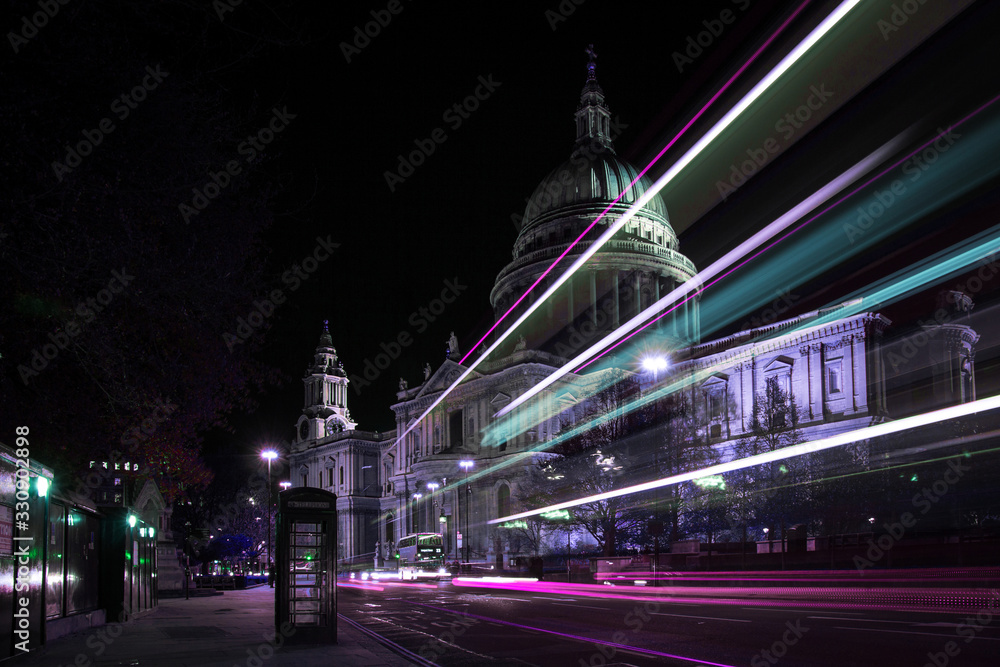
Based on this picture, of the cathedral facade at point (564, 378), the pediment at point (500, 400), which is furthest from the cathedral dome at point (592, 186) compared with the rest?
the pediment at point (500, 400)

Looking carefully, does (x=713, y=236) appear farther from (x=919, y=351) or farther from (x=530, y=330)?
(x=919, y=351)

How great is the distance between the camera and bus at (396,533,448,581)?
176 ft

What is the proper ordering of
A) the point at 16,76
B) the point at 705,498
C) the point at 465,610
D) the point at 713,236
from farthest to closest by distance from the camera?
the point at 713,236 → the point at 705,498 → the point at 465,610 → the point at 16,76

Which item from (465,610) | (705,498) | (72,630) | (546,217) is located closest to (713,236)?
(546,217)

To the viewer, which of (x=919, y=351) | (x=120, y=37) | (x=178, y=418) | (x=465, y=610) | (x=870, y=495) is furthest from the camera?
(x=919, y=351)

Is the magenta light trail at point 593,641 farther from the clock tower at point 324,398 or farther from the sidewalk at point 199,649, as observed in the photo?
the clock tower at point 324,398

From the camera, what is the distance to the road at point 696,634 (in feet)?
37.6

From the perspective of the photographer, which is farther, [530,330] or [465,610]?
[530,330]

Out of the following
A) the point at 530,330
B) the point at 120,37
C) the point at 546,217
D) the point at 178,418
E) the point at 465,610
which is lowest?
the point at 465,610

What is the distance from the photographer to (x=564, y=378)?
79500 millimetres

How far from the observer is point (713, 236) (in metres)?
116

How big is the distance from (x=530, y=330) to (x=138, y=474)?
80.9 meters

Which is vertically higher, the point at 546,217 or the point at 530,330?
the point at 546,217

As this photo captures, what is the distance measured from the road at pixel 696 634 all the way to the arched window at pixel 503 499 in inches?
2154
